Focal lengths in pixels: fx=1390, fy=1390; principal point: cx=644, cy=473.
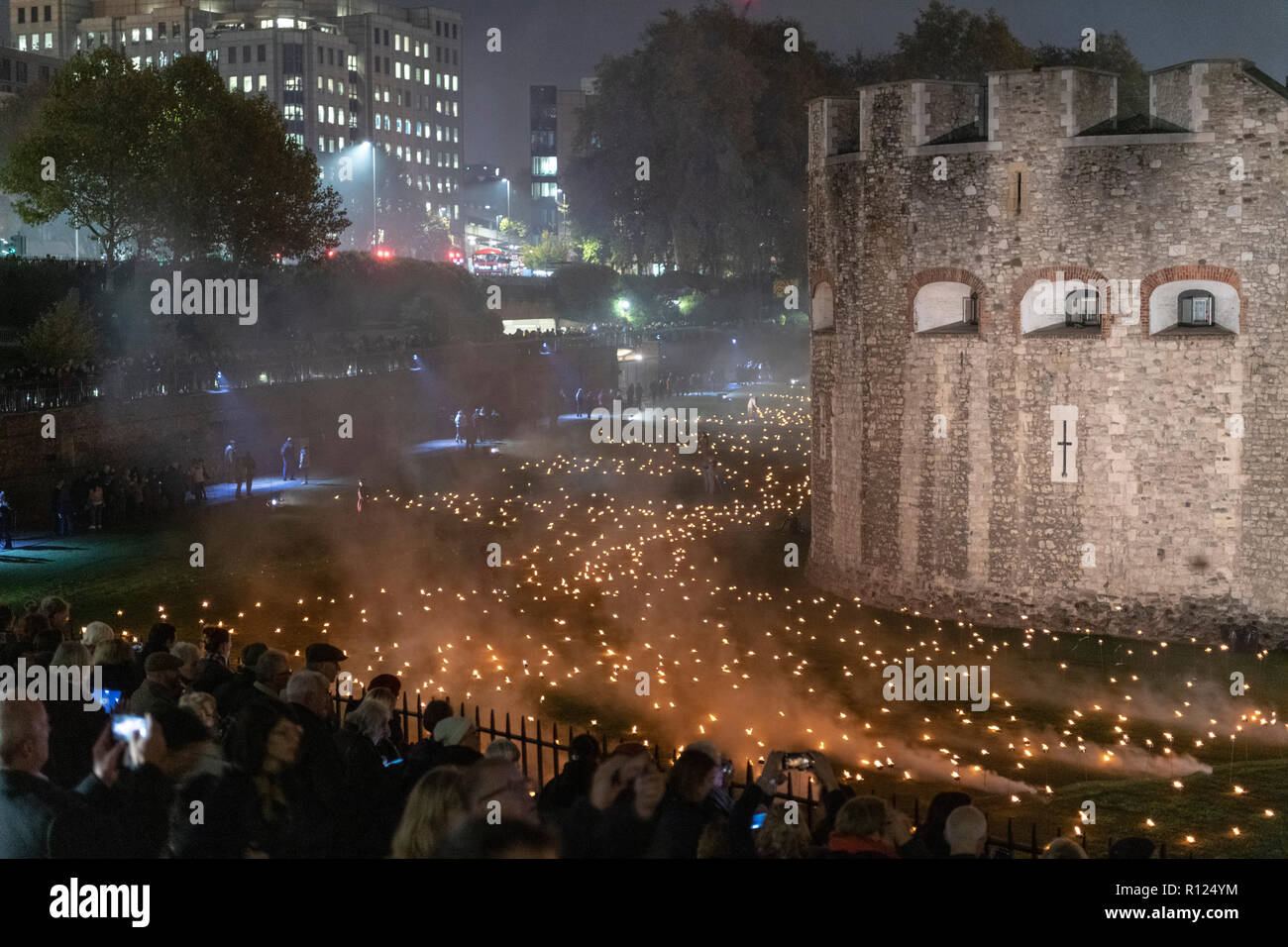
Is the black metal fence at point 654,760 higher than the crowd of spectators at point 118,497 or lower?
lower

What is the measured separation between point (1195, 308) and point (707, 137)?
45.2 m

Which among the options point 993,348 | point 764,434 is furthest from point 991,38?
point 993,348

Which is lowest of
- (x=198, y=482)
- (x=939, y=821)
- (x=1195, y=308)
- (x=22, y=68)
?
(x=939, y=821)

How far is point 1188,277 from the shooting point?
69.4 feet

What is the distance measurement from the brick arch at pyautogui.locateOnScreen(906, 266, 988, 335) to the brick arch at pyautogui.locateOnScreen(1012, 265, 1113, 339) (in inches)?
18.7

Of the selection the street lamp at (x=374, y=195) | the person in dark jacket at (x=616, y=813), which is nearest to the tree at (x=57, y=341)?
the person in dark jacket at (x=616, y=813)

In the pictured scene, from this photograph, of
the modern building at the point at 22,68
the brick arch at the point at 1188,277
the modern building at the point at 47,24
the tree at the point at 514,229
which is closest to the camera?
the brick arch at the point at 1188,277

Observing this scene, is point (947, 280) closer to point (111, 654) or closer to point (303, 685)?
point (111, 654)

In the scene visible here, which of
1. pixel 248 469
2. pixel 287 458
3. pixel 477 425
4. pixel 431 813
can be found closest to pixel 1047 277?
pixel 431 813

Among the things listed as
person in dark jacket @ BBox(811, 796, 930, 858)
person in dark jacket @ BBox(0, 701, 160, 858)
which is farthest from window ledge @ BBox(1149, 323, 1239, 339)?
person in dark jacket @ BBox(0, 701, 160, 858)

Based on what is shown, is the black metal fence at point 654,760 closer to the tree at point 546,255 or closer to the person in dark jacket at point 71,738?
the person in dark jacket at point 71,738

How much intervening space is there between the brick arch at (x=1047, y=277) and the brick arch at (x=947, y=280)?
48cm

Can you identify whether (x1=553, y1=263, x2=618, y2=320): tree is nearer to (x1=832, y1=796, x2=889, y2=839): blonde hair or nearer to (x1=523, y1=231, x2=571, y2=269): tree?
(x1=523, y1=231, x2=571, y2=269): tree

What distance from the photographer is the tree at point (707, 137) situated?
211 feet
